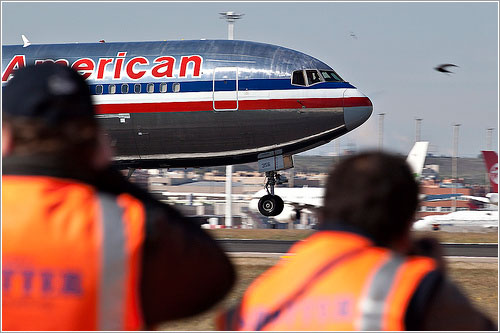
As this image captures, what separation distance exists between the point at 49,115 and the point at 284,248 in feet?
68.1

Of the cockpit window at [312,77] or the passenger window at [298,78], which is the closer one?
the passenger window at [298,78]

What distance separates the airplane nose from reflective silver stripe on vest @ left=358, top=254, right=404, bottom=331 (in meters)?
23.2

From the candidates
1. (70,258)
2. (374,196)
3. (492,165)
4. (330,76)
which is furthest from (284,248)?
(492,165)

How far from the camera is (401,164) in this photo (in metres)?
3.01

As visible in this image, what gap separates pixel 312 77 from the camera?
26.0 m

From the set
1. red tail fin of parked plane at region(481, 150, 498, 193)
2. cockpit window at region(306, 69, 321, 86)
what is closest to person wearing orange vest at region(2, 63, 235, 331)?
cockpit window at region(306, 69, 321, 86)

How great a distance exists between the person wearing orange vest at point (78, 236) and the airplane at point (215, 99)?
74.3ft

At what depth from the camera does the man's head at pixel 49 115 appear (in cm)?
282

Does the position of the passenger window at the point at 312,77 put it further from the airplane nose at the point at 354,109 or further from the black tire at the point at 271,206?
the black tire at the point at 271,206

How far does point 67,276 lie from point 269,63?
23.2 meters

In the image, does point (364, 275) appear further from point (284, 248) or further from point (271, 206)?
point (271, 206)

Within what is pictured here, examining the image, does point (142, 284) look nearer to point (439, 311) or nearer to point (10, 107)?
point (10, 107)

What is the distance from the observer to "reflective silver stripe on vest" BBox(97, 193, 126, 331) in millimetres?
2713

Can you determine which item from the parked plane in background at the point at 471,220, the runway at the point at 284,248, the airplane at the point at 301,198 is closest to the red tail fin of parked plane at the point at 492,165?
the parked plane in background at the point at 471,220
